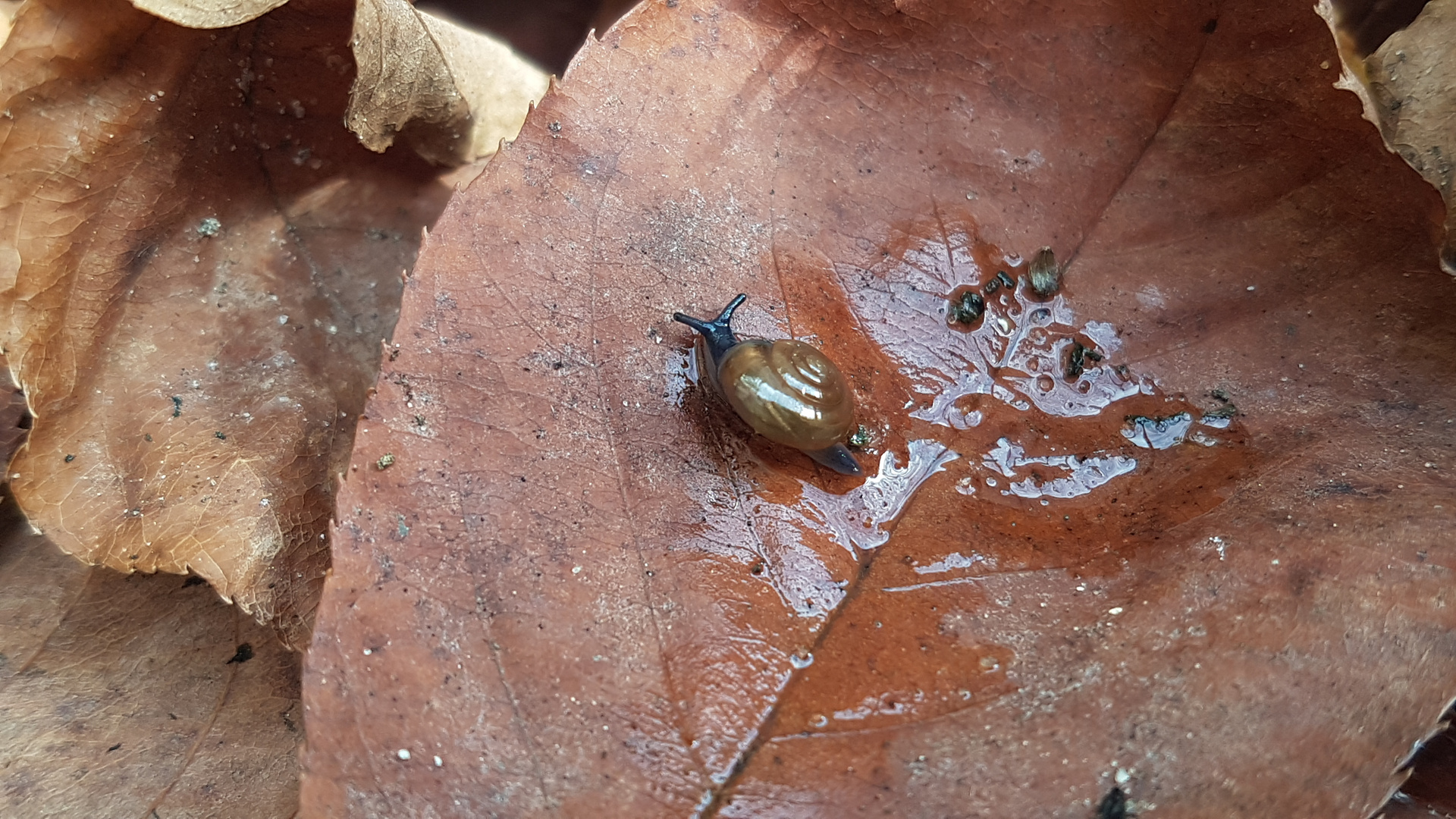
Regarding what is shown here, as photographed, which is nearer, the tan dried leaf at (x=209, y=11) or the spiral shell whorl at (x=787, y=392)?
the spiral shell whorl at (x=787, y=392)

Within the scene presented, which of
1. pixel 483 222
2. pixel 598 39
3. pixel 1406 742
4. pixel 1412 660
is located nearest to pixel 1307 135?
pixel 1412 660

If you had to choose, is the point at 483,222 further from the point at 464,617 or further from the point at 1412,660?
the point at 1412,660

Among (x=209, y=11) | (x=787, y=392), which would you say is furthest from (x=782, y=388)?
(x=209, y=11)

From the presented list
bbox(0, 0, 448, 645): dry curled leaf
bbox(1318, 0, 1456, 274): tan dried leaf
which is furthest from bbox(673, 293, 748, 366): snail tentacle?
bbox(1318, 0, 1456, 274): tan dried leaf

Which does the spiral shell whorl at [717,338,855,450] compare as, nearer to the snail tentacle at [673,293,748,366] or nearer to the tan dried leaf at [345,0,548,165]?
the snail tentacle at [673,293,748,366]

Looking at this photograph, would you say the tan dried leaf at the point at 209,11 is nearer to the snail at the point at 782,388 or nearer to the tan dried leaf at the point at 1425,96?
the snail at the point at 782,388

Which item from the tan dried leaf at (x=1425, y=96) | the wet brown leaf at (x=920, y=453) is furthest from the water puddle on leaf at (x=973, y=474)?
the tan dried leaf at (x=1425, y=96)
